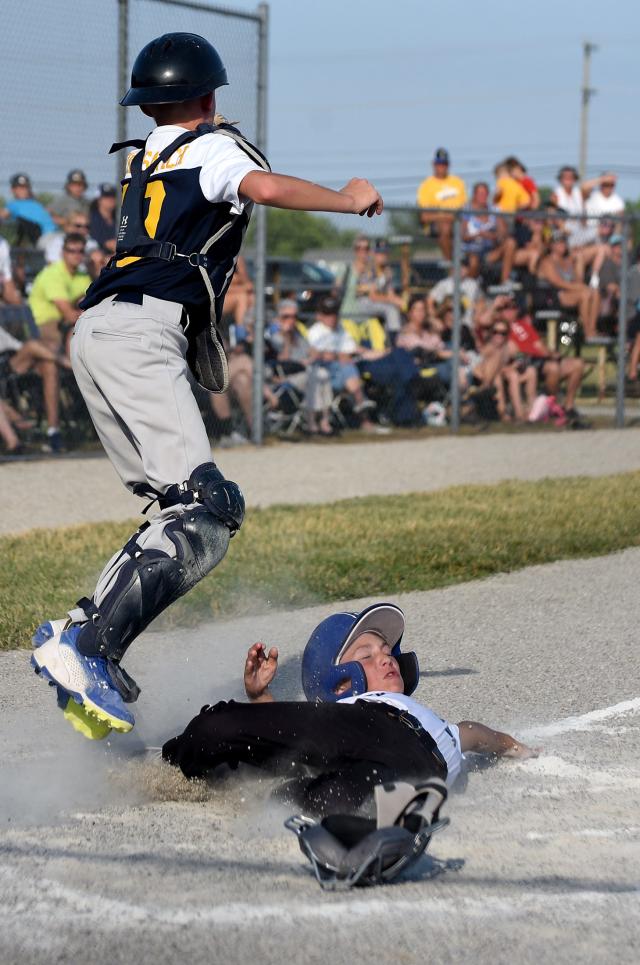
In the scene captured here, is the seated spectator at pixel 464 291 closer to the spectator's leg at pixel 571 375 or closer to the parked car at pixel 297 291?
the parked car at pixel 297 291

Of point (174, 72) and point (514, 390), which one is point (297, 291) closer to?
point (514, 390)

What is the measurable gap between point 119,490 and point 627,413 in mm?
9155

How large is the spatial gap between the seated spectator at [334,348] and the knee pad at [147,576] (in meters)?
10.4

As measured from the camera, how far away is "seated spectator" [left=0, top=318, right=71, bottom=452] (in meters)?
11.9

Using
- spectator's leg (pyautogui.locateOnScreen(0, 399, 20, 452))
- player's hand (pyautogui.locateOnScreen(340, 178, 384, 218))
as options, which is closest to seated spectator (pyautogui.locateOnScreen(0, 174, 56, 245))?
spectator's leg (pyautogui.locateOnScreen(0, 399, 20, 452))

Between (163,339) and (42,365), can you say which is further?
(42,365)

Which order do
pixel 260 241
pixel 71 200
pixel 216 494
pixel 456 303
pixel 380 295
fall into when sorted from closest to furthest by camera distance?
1. pixel 216 494
2. pixel 71 200
3. pixel 260 241
4. pixel 456 303
5. pixel 380 295

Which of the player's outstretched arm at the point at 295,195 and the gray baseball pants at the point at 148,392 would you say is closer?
the player's outstretched arm at the point at 295,195

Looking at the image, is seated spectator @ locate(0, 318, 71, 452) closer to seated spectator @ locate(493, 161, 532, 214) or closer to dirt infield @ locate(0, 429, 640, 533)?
dirt infield @ locate(0, 429, 640, 533)

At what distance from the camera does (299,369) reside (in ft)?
46.8

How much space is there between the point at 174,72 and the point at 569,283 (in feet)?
44.0

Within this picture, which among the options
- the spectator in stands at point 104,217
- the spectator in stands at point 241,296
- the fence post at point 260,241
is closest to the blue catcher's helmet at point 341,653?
the spectator in stands at point 104,217

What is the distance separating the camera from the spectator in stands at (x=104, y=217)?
1196 cm

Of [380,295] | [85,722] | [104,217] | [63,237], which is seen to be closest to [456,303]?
[380,295]
